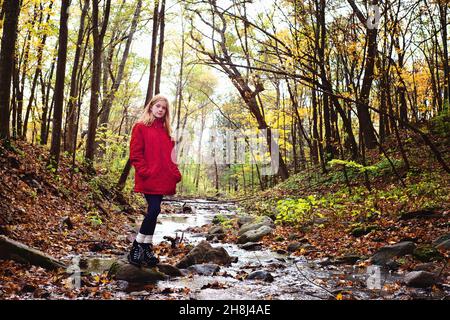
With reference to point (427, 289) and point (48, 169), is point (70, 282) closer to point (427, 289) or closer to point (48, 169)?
point (427, 289)

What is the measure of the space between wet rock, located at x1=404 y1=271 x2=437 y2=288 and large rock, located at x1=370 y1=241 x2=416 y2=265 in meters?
1.06

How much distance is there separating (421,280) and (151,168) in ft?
11.9

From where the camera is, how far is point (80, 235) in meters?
7.62

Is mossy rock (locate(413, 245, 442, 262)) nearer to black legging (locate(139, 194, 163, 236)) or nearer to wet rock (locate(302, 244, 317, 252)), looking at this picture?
wet rock (locate(302, 244, 317, 252))

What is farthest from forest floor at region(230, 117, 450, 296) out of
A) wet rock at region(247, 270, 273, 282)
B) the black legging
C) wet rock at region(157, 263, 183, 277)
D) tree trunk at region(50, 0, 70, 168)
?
tree trunk at region(50, 0, 70, 168)

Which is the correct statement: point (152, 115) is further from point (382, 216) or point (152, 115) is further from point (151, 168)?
point (382, 216)

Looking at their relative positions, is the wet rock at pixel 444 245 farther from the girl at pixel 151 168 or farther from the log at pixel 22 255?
the log at pixel 22 255

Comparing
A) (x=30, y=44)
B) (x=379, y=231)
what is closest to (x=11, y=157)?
(x=30, y=44)

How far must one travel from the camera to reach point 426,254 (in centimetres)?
554

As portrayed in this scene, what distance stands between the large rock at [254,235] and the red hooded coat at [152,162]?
4.22m

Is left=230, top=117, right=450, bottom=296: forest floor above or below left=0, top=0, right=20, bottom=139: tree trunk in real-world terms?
below

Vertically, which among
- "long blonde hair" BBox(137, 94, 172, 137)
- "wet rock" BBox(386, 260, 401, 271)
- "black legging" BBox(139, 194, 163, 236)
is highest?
"long blonde hair" BBox(137, 94, 172, 137)

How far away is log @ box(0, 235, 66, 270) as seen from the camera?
4871mm
